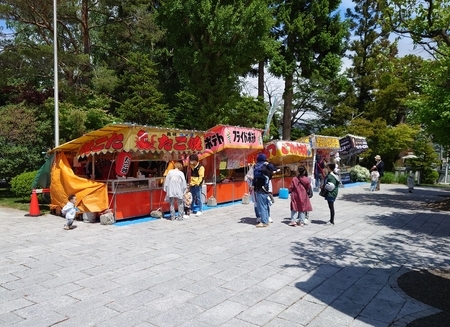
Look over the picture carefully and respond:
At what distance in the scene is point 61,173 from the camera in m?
10.5

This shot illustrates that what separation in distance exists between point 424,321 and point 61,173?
9582 millimetres

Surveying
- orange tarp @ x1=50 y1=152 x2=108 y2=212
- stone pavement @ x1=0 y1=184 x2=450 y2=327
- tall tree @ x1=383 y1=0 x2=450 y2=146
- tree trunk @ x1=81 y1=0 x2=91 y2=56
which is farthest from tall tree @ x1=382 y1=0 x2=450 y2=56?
tree trunk @ x1=81 y1=0 x2=91 y2=56

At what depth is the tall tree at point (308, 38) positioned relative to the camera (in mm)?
23375

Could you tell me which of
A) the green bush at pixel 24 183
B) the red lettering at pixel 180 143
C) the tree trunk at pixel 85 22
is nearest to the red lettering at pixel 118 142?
the red lettering at pixel 180 143

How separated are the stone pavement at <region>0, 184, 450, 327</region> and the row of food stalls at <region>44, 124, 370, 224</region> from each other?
0.95 metres

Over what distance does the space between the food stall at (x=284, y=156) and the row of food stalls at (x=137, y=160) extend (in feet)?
0.27

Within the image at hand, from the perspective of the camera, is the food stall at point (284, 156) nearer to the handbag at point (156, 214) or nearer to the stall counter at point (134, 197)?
the stall counter at point (134, 197)

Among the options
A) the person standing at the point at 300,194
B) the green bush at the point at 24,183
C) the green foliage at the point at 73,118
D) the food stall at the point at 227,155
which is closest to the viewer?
the person standing at the point at 300,194

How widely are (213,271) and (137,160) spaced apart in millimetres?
6163

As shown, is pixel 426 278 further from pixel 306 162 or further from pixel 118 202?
pixel 306 162

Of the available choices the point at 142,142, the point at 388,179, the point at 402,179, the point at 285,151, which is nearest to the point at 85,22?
the point at 285,151

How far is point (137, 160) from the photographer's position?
11172 millimetres

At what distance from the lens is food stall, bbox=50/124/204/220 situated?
9594 mm

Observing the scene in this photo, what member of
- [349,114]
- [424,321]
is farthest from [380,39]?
[424,321]
